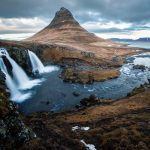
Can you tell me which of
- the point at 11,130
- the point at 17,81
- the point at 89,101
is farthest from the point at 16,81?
the point at 11,130

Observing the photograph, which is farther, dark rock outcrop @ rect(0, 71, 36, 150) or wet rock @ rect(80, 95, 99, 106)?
wet rock @ rect(80, 95, 99, 106)

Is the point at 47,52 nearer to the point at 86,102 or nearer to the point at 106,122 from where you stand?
the point at 86,102

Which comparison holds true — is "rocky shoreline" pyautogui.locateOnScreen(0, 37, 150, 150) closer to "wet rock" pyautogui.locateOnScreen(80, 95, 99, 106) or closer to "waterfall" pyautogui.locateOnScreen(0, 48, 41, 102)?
"wet rock" pyautogui.locateOnScreen(80, 95, 99, 106)

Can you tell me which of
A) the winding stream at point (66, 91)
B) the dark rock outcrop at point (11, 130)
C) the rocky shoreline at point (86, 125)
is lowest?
the winding stream at point (66, 91)

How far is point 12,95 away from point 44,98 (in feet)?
25.0

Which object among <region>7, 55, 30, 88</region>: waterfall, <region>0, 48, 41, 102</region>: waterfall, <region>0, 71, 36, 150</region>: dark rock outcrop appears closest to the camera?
<region>0, 71, 36, 150</region>: dark rock outcrop

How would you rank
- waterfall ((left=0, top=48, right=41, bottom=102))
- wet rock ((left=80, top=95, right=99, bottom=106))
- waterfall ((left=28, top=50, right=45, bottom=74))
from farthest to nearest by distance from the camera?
waterfall ((left=28, top=50, right=45, bottom=74)) < waterfall ((left=0, top=48, right=41, bottom=102)) < wet rock ((left=80, top=95, right=99, bottom=106))

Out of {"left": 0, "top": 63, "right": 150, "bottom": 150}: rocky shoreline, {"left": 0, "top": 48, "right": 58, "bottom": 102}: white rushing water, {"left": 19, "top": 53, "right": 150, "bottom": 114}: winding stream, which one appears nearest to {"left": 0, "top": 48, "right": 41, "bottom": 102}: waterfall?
{"left": 0, "top": 48, "right": 58, "bottom": 102}: white rushing water

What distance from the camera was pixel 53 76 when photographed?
88.6 m

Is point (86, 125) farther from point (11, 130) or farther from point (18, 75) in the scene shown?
point (18, 75)

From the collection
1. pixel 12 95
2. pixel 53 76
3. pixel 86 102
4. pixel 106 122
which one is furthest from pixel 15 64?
pixel 106 122

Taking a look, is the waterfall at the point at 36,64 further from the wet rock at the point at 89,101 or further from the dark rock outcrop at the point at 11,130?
the dark rock outcrop at the point at 11,130

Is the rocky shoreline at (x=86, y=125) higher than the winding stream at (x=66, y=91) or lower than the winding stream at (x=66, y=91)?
higher

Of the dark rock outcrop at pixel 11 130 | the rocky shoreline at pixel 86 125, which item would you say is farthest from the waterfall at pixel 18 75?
the dark rock outcrop at pixel 11 130
